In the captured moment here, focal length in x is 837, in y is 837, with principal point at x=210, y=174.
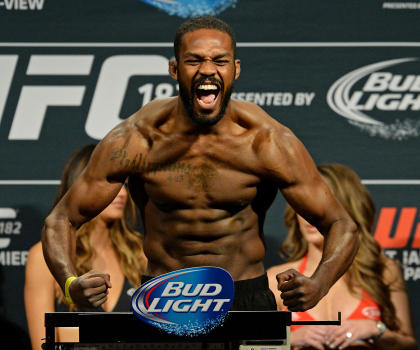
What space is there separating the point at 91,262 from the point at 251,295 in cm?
102

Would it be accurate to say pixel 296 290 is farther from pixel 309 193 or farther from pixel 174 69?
pixel 174 69

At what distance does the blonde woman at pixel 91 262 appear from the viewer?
3377 millimetres

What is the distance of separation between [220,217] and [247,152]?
22 centimetres

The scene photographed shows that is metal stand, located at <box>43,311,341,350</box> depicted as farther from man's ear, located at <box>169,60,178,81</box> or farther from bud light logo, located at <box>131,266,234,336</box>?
man's ear, located at <box>169,60,178,81</box>

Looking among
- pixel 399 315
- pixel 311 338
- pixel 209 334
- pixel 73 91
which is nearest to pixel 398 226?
pixel 399 315

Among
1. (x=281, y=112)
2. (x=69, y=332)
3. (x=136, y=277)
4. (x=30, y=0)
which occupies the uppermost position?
(x=30, y=0)

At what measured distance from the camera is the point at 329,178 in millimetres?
3486

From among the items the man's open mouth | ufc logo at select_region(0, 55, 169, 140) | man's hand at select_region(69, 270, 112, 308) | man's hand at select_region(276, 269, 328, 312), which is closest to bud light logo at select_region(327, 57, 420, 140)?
ufc logo at select_region(0, 55, 169, 140)

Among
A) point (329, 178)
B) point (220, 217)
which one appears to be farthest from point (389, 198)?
point (220, 217)

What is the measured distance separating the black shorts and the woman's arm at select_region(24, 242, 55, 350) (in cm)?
89

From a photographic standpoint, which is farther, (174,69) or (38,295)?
(38,295)

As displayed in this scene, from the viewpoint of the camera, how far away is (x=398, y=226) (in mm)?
3795

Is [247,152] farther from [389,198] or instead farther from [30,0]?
[30,0]

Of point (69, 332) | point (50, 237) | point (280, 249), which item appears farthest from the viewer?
point (280, 249)
